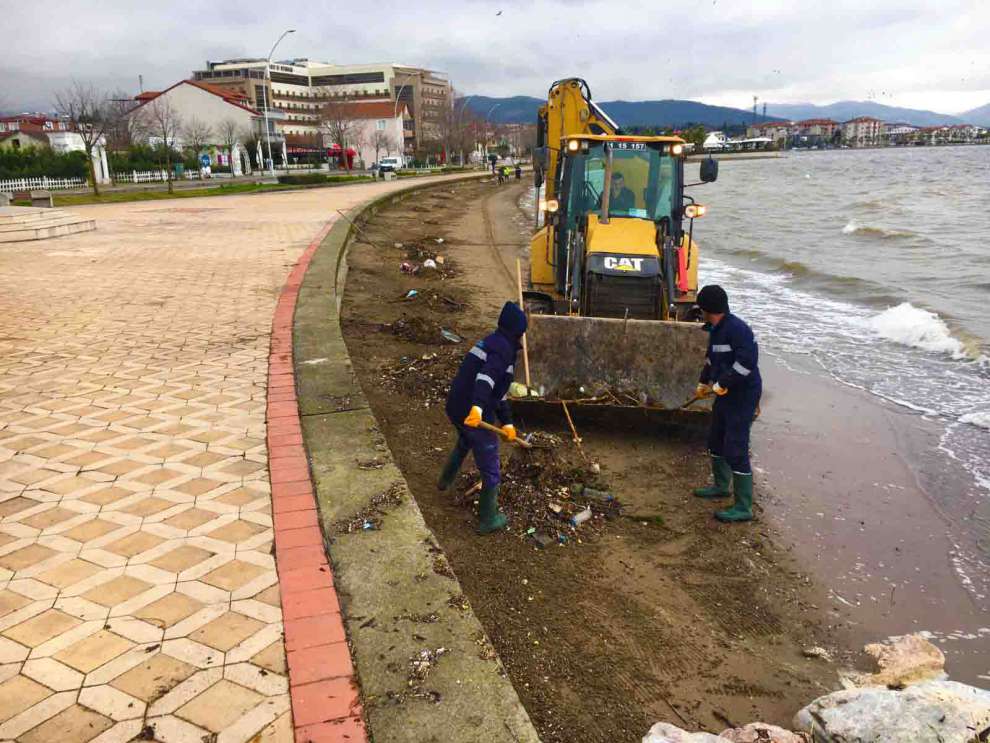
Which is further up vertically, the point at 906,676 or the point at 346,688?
the point at 346,688

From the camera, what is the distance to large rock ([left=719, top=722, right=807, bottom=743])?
102 inches

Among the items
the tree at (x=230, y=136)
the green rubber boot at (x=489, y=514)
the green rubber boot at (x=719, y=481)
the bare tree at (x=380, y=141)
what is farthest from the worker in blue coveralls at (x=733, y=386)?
the bare tree at (x=380, y=141)

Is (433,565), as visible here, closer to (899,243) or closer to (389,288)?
(389,288)

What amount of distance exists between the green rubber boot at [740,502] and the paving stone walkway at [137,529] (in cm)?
322

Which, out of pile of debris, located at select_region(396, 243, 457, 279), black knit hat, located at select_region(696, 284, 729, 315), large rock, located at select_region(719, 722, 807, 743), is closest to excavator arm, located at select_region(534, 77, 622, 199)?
pile of debris, located at select_region(396, 243, 457, 279)

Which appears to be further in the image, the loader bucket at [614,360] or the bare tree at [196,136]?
the bare tree at [196,136]

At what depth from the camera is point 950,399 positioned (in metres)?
8.23

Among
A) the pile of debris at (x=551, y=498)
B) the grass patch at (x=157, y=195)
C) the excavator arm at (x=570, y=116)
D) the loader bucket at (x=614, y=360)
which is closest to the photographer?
the pile of debris at (x=551, y=498)

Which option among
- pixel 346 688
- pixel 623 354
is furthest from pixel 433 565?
pixel 623 354

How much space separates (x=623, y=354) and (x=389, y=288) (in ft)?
22.5

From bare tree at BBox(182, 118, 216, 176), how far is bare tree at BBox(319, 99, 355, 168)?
36.3 ft

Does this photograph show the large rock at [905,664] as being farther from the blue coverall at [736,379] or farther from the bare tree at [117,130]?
the bare tree at [117,130]

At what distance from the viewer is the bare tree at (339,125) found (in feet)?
215

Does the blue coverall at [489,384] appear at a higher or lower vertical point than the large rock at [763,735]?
higher
